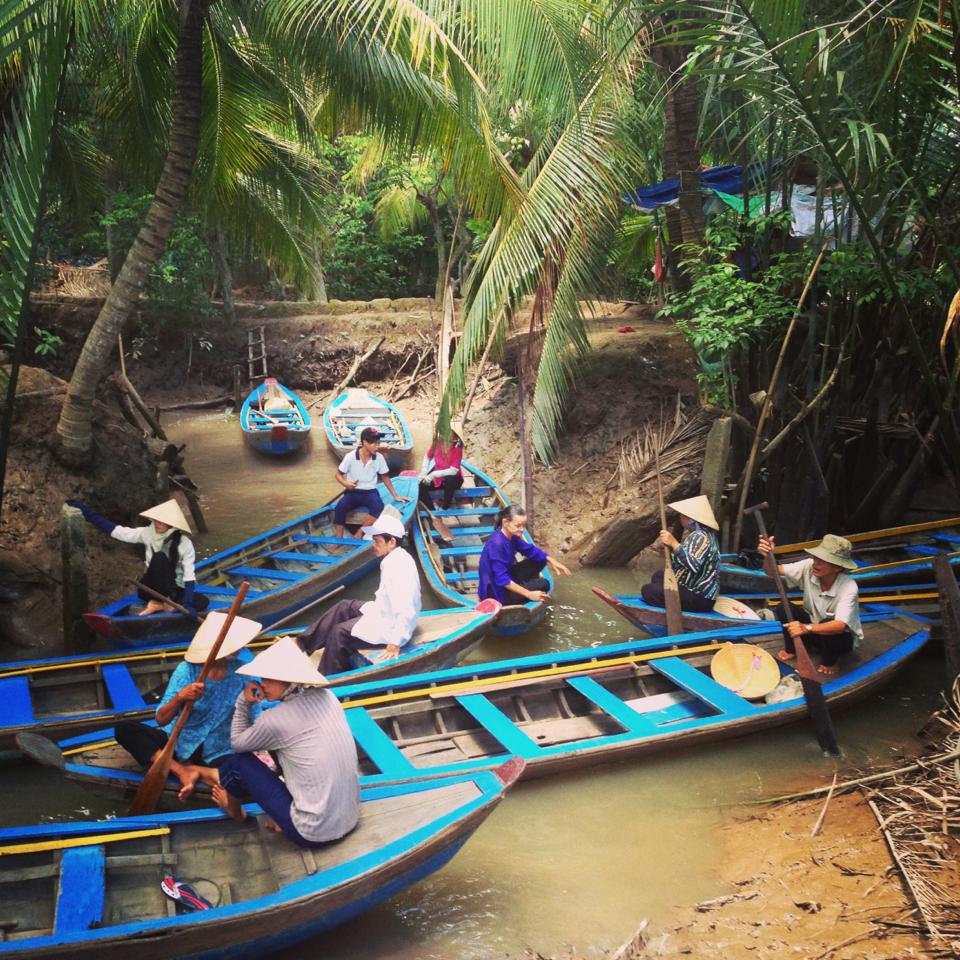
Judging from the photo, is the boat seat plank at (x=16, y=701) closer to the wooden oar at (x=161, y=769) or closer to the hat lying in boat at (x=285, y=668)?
the wooden oar at (x=161, y=769)

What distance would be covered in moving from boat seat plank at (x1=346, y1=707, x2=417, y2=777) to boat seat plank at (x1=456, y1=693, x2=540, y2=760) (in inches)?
26.3

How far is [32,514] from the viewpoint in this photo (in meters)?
9.51

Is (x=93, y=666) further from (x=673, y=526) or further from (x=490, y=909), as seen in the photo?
(x=673, y=526)

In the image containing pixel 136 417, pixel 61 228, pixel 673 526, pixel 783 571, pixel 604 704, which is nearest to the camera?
pixel 604 704

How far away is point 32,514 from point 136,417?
13.1 feet

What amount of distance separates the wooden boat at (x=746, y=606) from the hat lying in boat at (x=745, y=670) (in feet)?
2.29

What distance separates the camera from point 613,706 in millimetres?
6730

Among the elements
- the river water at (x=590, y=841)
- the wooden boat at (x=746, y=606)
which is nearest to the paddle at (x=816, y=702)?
the river water at (x=590, y=841)

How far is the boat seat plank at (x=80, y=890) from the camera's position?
4.12 meters

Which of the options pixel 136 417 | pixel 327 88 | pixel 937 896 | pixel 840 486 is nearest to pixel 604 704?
pixel 937 896

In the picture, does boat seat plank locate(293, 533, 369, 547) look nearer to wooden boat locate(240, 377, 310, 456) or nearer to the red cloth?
the red cloth

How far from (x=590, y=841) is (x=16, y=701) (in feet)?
12.9

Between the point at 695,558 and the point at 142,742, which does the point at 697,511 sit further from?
the point at 142,742

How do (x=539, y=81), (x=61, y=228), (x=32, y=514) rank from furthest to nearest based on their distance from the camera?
1. (x=61, y=228)
2. (x=32, y=514)
3. (x=539, y=81)
